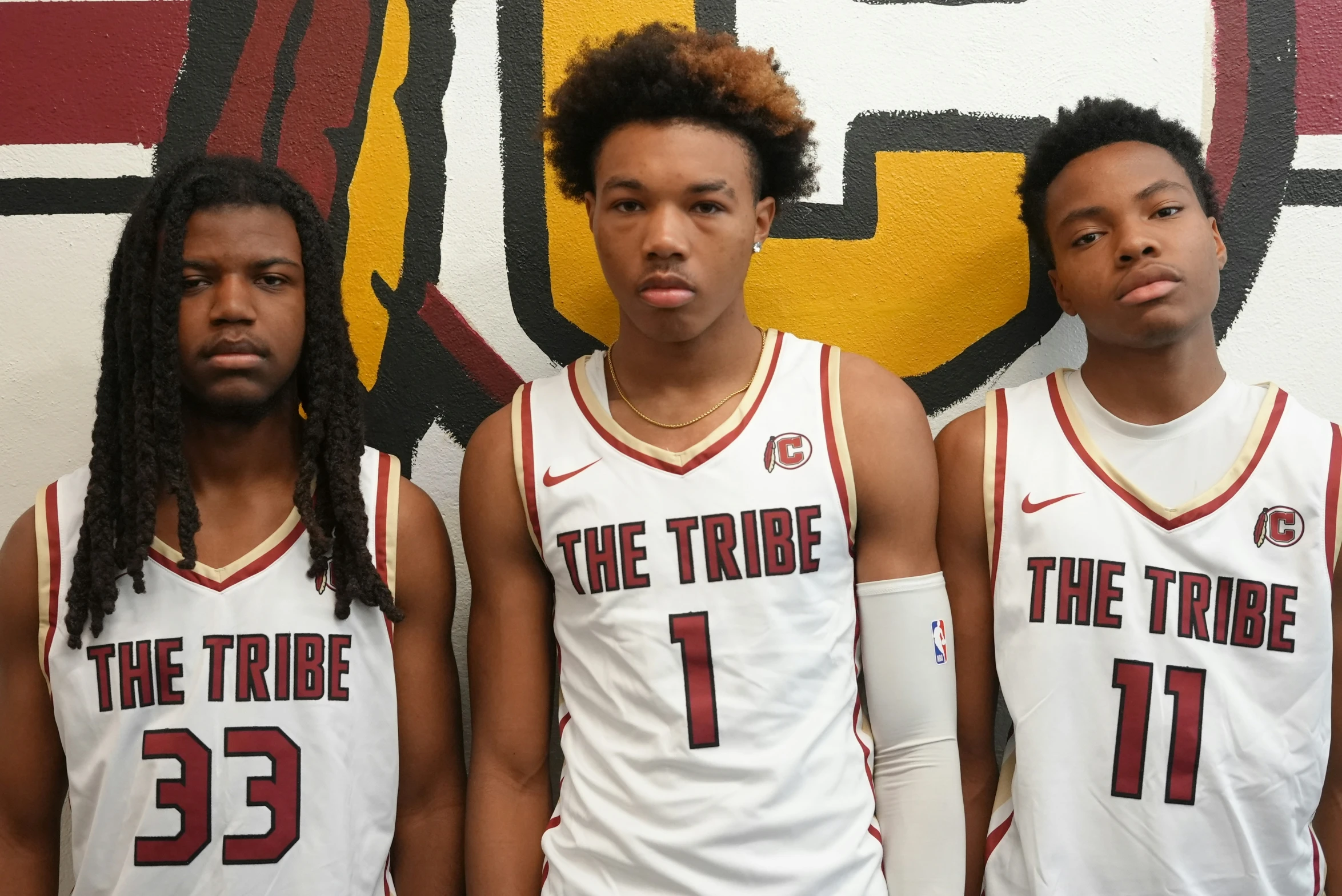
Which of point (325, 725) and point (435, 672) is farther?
point (435, 672)

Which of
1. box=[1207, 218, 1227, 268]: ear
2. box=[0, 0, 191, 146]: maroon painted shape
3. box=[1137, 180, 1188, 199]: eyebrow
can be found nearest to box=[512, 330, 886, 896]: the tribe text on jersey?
box=[1137, 180, 1188, 199]: eyebrow

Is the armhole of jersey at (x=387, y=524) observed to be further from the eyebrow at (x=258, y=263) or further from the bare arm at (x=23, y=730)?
the bare arm at (x=23, y=730)

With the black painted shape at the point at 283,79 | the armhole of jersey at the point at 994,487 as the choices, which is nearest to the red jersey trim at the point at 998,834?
the armhole of jersey at the point at 994,487

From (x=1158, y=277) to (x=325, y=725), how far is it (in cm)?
151

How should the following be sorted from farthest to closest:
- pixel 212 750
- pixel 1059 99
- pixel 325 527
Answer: pixel 1059 99
pixel 325 527
pixel 212 750

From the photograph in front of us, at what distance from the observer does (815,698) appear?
159 cm

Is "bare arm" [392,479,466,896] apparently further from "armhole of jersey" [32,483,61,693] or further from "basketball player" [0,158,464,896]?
"armhole of jersey" [32,483,61,693]

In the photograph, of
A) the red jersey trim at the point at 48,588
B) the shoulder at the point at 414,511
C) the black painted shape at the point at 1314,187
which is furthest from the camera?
the black painted shape at the point at 1314,187

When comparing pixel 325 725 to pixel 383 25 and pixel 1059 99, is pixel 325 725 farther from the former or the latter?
pixel 1059 99

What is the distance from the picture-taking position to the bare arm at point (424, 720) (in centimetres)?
171

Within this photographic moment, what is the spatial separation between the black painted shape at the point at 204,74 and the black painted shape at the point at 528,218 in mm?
547

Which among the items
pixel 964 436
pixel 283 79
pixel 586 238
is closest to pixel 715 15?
pixel 586 238

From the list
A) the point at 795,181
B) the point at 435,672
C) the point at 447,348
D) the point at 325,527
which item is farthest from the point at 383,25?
the point at 435,672

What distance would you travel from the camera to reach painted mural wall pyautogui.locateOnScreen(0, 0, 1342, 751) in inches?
80.5
